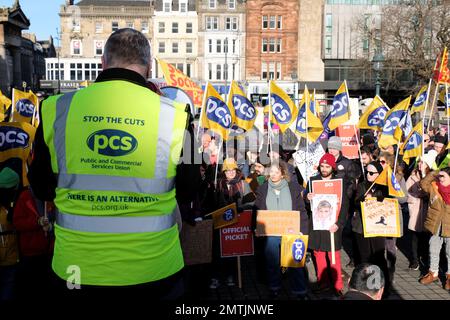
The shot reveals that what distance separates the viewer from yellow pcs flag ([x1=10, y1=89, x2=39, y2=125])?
10.3 meters

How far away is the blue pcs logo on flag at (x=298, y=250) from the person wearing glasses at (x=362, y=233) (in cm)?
89

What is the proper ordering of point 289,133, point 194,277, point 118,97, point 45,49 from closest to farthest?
point 118,97, point 194,277, point 289,133, point 45,49

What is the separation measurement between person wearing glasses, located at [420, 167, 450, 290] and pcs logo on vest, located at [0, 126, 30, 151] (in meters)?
5.65

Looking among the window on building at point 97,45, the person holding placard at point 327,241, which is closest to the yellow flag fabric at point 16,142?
the person holding placard at point 327,241

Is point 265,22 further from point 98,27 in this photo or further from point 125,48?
point 125,48

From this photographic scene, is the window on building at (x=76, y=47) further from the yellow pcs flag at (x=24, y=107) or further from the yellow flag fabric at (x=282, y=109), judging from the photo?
the yellow flag fabric at (x=282, y=109)

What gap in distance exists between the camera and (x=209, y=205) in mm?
7020

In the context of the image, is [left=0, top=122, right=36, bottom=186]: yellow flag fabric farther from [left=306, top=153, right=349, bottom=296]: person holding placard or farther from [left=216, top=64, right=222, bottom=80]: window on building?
[left=216, top=64, right=222, bottom=80]: window on building

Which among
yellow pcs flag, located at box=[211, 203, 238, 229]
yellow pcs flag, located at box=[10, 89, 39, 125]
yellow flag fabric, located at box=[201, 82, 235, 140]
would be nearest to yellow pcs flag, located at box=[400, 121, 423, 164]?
yellow flag fabric, located at box=[201, 82, 235, 140]

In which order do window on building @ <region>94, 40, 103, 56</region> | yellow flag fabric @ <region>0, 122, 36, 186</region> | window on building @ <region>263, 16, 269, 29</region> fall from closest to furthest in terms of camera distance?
yellow flag fabric @ <region>0, 122, 36, 186</region>, window on building @ <region>263, 16, 269, 29</region>, window on building @ <region>94, 40, 103, 56</region>

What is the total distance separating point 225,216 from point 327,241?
1451mm
